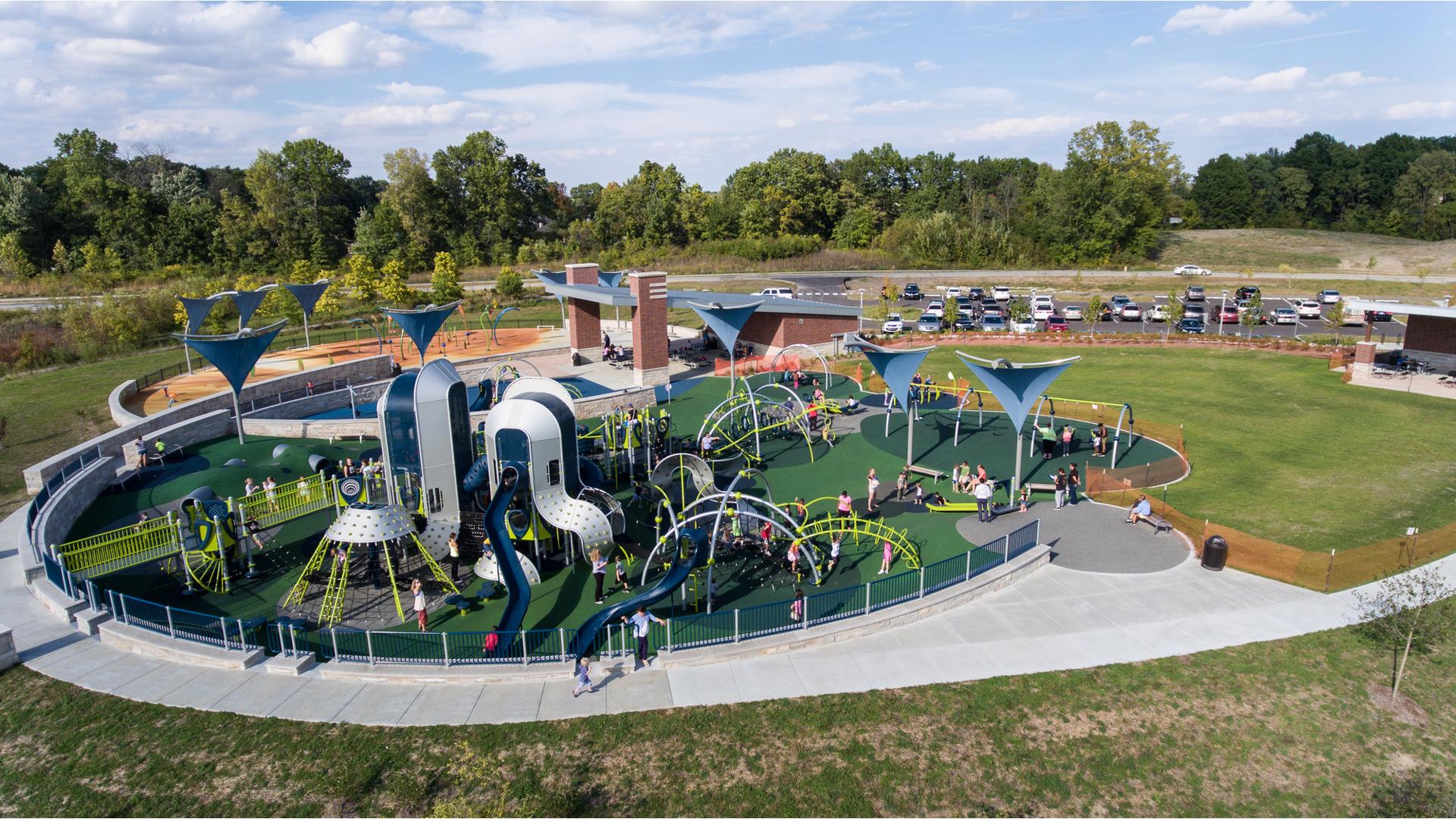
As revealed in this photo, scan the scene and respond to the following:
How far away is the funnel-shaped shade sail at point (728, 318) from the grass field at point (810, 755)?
24521 millimetres


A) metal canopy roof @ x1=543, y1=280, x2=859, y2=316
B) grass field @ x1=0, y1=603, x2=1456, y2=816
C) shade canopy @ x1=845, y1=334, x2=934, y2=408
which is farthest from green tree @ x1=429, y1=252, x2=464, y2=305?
grass field @ x1=0, y1=603, x2=1456, y2=816

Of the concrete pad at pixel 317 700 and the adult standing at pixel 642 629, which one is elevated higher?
the adult standing at pixel 642 629

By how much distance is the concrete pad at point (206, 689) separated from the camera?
1477 cm

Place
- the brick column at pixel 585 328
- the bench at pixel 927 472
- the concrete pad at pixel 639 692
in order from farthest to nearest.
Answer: the brick column at pixel 585 328 → the bench at pixel 927 472 → the concrete pad at pixel 639 692

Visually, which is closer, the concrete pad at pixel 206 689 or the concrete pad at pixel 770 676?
the concrete pad at pixel 206 689

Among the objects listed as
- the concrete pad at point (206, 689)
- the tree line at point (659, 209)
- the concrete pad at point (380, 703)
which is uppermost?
the tree line at point (659, 209)

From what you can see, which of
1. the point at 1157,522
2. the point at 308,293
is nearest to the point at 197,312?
the point at 308,293

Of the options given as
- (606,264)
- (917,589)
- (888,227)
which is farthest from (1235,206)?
(917,589)

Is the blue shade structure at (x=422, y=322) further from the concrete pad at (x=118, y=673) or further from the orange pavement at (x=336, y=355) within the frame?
the concrete pad at (x=118, y=673)

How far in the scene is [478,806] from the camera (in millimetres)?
12359

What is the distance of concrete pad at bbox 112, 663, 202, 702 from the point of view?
15.0 m

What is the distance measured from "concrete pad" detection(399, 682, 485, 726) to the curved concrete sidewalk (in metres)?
0.03

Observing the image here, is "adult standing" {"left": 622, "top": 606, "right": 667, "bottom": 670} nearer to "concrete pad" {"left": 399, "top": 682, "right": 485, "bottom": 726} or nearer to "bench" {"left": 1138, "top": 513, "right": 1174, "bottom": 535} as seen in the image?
"concrete pad" {"left": 399, "top": 682, "right": 485, "bottom": 726}

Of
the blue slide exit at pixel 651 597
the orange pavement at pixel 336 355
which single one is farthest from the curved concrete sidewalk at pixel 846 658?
the orange pavement at pixel 336 355
